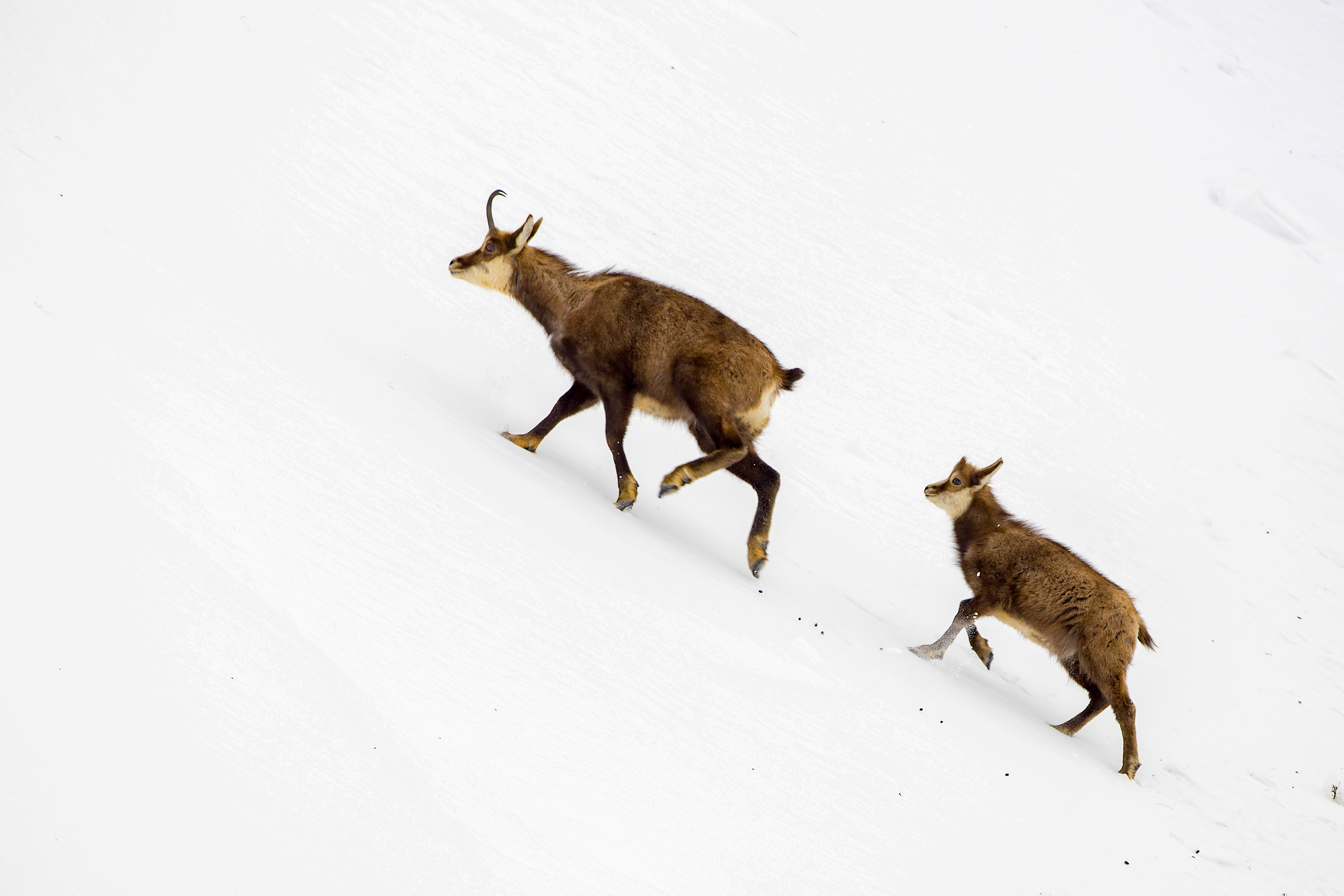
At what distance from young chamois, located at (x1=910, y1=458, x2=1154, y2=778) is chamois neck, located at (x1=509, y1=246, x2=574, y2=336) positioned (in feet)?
10.5

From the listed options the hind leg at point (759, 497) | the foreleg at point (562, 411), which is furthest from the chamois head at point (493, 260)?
the hind leg at point (759, 497)

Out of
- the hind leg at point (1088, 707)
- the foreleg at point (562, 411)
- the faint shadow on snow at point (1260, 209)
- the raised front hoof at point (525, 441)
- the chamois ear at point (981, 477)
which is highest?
the faint shadow on snow at point (1260, 209)

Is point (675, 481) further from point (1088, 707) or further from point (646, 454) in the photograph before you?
point (1088, 707)

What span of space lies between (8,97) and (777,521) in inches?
251

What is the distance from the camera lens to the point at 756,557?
712cm

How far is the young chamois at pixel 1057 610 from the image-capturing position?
6953 mm

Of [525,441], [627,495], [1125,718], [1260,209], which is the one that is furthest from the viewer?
[1260,209]

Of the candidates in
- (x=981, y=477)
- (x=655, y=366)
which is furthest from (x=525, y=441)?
(x=981, y=477)

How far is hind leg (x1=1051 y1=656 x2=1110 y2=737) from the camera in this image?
7.08 metres

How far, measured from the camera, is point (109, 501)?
4.14m

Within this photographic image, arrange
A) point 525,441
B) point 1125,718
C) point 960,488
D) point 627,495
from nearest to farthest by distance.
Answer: point 1125,718, point 627,495, point 525,441, point 960,488

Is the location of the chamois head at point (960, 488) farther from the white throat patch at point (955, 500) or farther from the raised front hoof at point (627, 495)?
the raised front hoof at point (627, 495)

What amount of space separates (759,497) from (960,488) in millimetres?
1737

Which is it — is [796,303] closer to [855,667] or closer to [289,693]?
[855,667]
